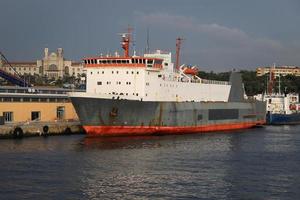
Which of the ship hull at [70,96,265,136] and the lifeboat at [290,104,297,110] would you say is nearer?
the ship hull at [70,96,265,136]

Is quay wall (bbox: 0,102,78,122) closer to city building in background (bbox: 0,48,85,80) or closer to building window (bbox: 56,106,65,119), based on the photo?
building window (bbox: 56,106,65,119)

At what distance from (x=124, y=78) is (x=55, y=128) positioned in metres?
8.76

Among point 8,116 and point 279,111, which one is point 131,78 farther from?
point 279,111

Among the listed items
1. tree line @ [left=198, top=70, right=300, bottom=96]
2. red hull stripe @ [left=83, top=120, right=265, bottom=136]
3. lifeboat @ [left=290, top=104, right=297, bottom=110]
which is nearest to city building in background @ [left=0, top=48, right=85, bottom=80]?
tree line @ [left=198, top=70, right=300, bottom=96]

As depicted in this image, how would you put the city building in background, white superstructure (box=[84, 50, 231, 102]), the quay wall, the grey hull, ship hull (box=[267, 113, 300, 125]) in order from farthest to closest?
the city building in background, ship hull (box=[267, 113, 300, 125]), the quay wall, white superstructure (box=[84, 50, 231, 102]), the grey hull

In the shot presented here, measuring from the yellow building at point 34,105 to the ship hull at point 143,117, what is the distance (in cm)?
924

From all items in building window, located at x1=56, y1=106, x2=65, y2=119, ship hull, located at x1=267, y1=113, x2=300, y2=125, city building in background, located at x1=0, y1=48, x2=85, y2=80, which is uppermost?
city building in background, located at x1=0, y1=48, x2=85, y2=80

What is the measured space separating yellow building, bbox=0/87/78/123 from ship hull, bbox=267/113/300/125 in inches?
1214

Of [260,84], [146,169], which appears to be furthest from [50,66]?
[146,169]

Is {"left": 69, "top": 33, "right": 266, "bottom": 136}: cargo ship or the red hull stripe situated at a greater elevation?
{"left": 69, "top": 33, "right": 266, "bottom": 136}: cargo ship

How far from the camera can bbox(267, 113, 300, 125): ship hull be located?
243ft

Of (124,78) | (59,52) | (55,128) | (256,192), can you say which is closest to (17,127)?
(55,128)

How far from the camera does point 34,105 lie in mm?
51062

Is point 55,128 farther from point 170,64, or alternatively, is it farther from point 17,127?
point 170,64
